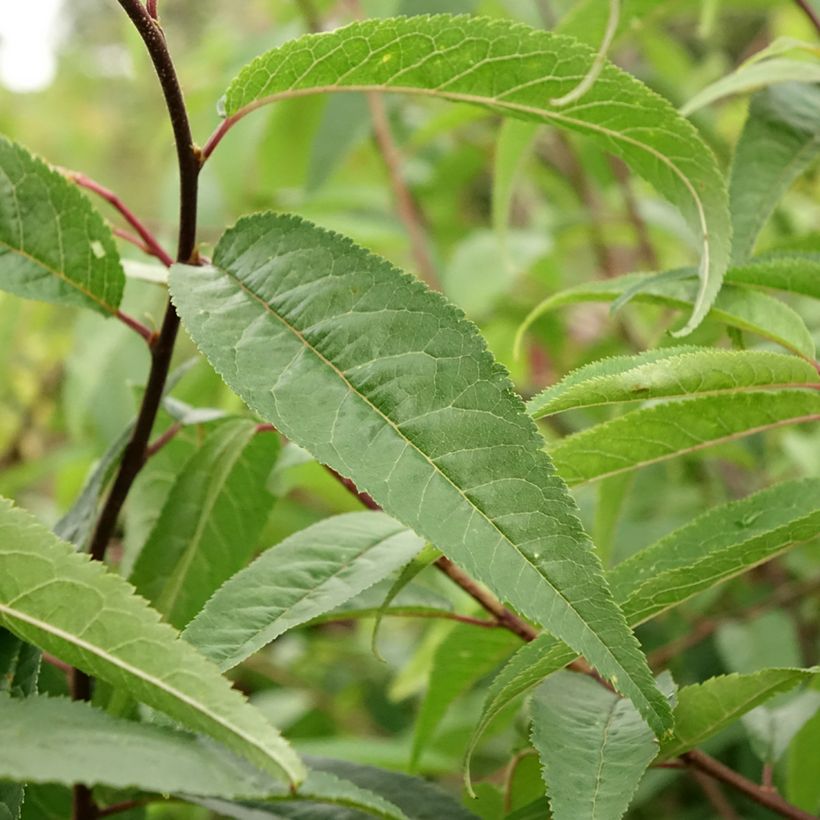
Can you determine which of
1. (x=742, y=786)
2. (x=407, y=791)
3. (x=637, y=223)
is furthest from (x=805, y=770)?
(x=637, y=223)

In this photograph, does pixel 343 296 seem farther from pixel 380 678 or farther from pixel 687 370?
pixel 380 678

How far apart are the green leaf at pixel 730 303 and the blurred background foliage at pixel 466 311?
68mm

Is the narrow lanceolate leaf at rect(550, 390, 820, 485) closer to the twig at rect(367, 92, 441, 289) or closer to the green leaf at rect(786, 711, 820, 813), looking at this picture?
the green leaf at rect(786, 711, 820, 813)

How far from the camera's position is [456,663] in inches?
23.6

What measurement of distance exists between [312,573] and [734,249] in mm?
298

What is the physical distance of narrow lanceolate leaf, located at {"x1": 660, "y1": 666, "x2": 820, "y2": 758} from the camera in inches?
16.7

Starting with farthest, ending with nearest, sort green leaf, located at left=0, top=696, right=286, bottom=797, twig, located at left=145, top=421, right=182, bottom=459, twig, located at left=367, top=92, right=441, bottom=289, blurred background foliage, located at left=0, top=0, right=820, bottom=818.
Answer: twig, located at left=367, top=92, right=441, bottom=289
blurred background foliage, located at left=0, top=0, right=820, bottom=818
twig, located at left=145, top=421, right=182, bottom=459
green leaf, located at left=0, top=696, right=286, bottom=797

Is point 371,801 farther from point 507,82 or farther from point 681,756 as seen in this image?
point 507,82

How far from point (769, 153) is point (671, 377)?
0.26 metres

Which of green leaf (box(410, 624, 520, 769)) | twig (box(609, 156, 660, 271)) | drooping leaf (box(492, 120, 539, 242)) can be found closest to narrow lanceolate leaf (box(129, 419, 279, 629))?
green leaf (box(410, 624, 520, 769))

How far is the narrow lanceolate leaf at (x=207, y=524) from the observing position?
1.81 feet

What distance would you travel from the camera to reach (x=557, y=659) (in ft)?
1.27

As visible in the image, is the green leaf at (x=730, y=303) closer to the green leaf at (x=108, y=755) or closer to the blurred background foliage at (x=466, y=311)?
the blurred background foliage at (x=466, y=311)

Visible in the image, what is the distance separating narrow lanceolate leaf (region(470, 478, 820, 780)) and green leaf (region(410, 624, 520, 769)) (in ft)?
0.43
